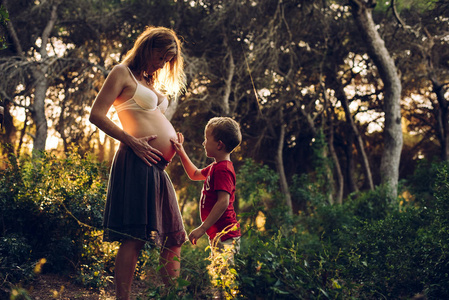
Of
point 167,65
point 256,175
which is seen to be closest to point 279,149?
point 256,175

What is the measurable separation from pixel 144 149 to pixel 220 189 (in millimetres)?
554

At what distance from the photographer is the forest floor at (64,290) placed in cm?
336

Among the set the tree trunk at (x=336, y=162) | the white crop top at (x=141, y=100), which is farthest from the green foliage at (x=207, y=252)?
the tree trunk at (x=336, y=162)

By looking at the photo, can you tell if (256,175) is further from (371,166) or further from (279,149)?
(371,166)

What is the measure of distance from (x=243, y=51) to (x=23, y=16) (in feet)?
15.1

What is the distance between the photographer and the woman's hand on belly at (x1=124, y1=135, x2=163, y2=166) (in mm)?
2617

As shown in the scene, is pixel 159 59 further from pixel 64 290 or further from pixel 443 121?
pixel 443 121

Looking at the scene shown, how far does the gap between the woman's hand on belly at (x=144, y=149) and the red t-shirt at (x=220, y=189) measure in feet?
1.34

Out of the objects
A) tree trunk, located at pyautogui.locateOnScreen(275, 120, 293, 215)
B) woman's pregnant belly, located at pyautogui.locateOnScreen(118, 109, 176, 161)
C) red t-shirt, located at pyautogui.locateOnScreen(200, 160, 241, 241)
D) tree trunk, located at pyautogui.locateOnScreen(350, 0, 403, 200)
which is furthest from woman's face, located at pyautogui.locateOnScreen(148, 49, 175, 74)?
tree trunk, located at pyautogui.locateOnScreen(275, 120, 293, 215)

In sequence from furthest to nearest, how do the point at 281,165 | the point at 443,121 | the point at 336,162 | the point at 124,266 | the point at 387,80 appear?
the point at 443,121 < the point at 336,162 < the point at 281,165 < the point at 387,80 < the point at 124,266

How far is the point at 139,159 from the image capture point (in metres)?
2.65

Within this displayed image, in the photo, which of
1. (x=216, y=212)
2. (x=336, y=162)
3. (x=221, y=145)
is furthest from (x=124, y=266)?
(x=336, y=162)

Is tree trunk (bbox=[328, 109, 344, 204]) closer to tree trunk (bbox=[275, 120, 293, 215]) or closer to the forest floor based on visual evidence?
tree trunk (bbox=[275, 120, 293, 215])

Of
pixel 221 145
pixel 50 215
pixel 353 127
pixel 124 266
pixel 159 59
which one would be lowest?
pixel 124 266
